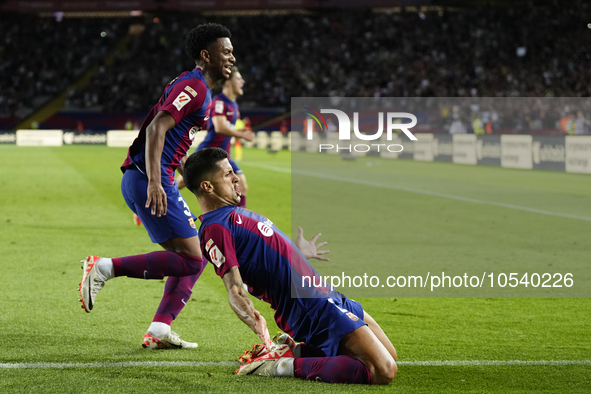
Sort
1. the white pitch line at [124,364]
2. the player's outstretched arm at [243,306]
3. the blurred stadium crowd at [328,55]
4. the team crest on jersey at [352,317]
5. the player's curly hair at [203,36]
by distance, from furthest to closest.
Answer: the blurred stadium crowd at [328,55] < the player's curly hair at [203,36] < the white pitch line at [124,364] < the team crest on jersey at [352,317] < the player's outstretched arm at [243,306]

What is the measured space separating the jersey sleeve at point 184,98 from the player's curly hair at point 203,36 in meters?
0.27

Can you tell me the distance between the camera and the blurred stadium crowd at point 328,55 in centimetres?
3962

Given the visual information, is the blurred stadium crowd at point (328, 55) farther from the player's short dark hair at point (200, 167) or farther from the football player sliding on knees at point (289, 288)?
the player's short dark hair at point (200, 167)

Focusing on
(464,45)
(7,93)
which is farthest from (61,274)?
(7,93)

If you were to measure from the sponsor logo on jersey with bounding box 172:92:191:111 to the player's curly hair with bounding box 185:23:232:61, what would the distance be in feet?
1.21

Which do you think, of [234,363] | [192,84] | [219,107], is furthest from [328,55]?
[234,363]

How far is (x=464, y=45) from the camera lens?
141ft

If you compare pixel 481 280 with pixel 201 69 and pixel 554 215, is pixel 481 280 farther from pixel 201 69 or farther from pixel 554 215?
pixel 554 215

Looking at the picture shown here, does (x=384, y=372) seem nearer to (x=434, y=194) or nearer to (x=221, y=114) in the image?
(x=221, y=114)

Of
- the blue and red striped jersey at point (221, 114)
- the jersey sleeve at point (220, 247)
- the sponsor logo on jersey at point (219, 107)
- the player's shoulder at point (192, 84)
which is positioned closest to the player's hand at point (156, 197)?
the player's shoulder at point (192, 84)

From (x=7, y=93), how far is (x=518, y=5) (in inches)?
1303

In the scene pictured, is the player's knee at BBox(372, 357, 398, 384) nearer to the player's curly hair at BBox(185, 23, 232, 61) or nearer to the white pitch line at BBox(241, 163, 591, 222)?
the player's curly hair at BBox(185, 23, 232, 61)

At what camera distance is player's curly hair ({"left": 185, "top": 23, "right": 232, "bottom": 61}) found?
471 centimetres

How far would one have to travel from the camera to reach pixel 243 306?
137 inches
